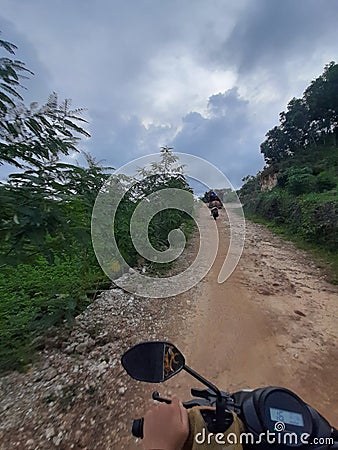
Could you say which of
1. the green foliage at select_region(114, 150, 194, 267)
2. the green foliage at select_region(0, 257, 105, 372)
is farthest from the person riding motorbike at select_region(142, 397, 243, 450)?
the green foliage at select_region(114, 150, 194, 267)

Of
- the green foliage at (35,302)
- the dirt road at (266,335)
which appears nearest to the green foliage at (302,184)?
the dirt road at (266,335)

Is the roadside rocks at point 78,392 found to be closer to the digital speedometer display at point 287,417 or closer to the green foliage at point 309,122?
the digital speedometer display at point 287,417

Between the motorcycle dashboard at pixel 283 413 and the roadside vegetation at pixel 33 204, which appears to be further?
the roadside vegetation at pixel 33 204

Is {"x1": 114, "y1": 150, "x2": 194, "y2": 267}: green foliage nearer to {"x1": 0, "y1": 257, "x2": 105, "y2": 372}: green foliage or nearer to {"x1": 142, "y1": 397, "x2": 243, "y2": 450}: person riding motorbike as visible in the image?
{"x1": 0, "y1": 257, "x2": 105, "y2": 372}: green foliage

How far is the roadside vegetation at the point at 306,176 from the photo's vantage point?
8135 mm

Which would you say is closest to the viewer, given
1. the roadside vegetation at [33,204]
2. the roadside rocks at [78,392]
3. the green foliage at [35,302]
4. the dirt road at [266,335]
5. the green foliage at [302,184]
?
the roadside vegetation at [33,204]

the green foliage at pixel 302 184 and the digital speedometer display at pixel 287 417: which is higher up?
the green foliage at pixel 302 184

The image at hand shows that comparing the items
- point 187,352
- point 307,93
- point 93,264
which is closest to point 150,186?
point 93,264

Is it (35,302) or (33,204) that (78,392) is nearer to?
(35,302)

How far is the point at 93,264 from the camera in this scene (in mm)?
4969

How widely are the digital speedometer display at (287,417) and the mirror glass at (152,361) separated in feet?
1.07

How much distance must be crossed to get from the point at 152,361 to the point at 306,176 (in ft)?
51.5

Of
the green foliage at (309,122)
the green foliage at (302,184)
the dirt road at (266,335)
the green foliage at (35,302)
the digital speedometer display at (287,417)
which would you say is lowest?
the dirt road at (266,335)

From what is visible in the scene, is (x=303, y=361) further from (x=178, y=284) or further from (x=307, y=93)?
(x=307, y=93)
